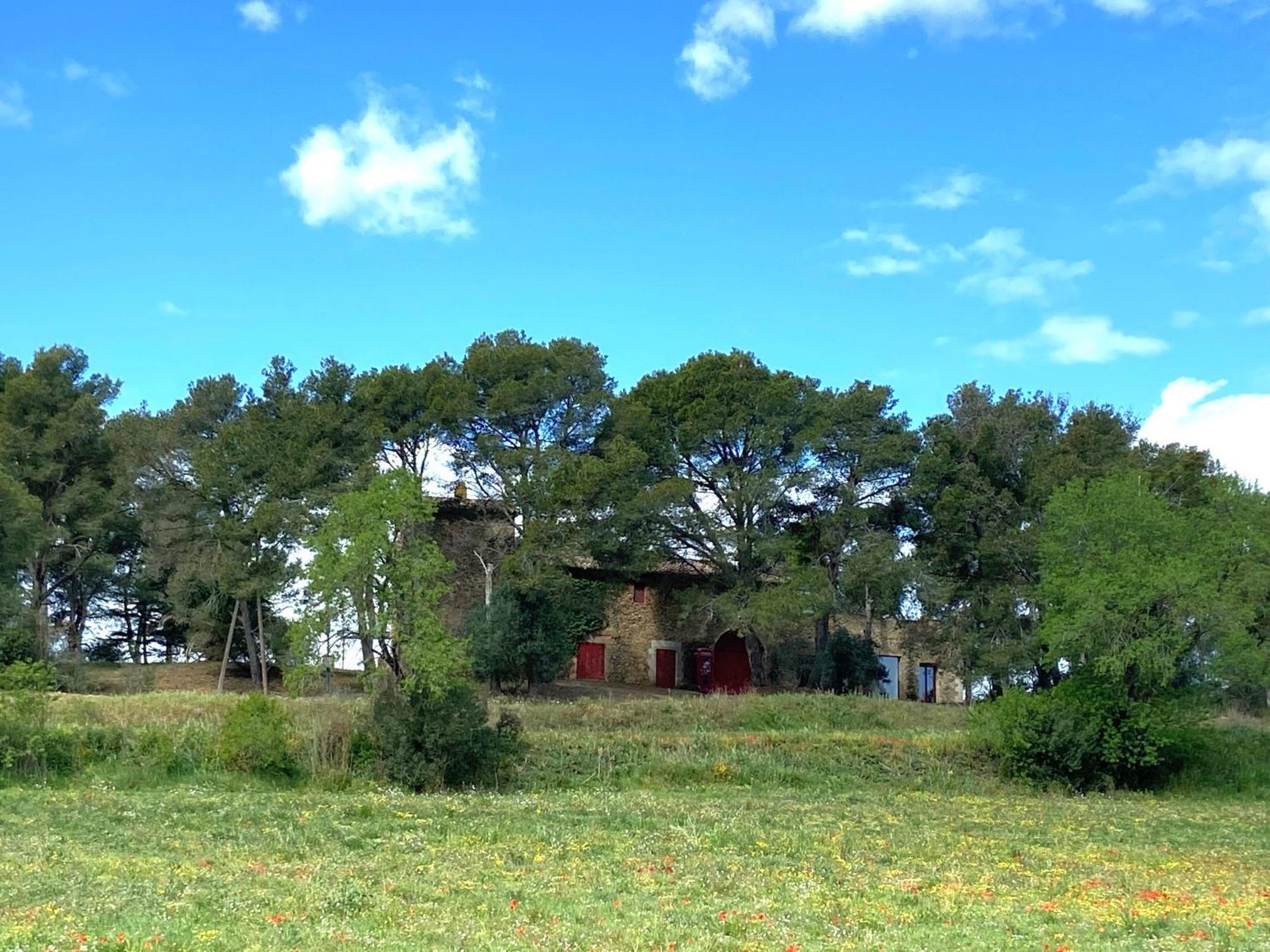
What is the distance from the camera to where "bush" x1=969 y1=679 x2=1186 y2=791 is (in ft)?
92.1

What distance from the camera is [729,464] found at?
4628 centimetres

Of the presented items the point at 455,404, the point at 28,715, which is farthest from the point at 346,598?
the point at 455,404

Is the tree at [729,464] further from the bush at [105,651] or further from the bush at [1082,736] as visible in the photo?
the bush at [105,651]

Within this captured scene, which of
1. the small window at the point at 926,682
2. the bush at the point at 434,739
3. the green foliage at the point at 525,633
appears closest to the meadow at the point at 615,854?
the bush at the point at 434,739

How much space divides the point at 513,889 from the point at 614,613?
3841 centimetres

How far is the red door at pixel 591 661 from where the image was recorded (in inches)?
1919

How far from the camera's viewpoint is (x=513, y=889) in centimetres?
1092

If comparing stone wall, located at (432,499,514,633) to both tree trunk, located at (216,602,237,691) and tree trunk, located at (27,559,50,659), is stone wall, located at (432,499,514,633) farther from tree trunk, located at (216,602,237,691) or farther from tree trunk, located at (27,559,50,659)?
tree trunk, located at (27,559,50,659)

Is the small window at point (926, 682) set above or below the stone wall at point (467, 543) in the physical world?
below

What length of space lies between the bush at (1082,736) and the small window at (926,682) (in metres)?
26.9

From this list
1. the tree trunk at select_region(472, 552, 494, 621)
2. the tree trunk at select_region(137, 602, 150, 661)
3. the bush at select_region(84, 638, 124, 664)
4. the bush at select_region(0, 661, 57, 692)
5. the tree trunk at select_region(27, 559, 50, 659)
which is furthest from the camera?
the tree trunk at select_region(137, 602, 150, 661)

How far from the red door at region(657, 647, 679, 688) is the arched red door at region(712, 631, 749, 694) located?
1902 millimetres

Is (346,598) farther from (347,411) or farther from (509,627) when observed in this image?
(347,411)

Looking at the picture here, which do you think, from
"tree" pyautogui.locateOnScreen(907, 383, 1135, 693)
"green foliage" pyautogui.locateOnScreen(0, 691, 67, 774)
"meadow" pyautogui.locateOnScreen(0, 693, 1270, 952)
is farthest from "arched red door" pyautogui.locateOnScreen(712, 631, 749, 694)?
"green foliage" pyautogui.locateOnScreen(0, 691, 67, 774)
